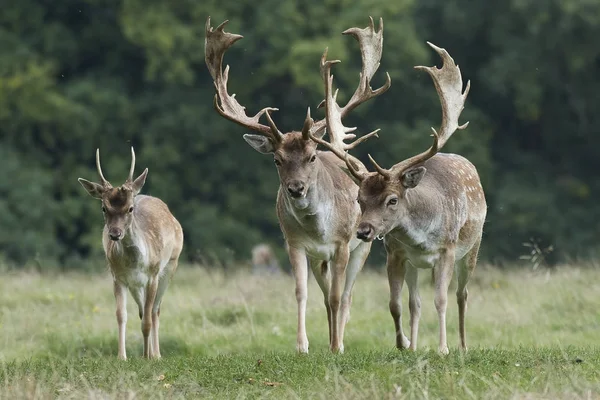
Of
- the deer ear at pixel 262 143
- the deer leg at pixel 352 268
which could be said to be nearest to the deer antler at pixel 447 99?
the deer ear at pixel 262 143

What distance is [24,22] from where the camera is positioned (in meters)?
32.9

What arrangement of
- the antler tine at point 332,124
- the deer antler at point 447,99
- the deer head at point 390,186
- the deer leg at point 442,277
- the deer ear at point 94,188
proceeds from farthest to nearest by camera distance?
the deer ear at point 94,188
the antler tine at point 332,124
the deer leg at point 442,277
the deer antler at point 447,99
the deer head at point 390,186

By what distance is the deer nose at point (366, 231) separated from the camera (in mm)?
9789

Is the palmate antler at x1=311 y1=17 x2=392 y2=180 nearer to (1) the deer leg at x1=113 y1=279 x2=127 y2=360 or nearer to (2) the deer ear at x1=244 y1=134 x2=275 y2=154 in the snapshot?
(2) the deer ear at x1=244 y1=134 x2=275 y2=154

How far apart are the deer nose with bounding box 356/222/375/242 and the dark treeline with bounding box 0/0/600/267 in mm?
19837

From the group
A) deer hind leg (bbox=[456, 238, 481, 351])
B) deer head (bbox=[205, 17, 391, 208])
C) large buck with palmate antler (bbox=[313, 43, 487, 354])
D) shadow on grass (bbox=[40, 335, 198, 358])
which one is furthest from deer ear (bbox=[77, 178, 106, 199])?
deer hind leg (bbox=[456, 238, 481, 351])

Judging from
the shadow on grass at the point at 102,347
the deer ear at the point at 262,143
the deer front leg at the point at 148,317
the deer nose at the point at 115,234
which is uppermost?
the deer ear at the point at 262,143

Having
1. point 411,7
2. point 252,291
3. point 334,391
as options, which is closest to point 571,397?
point 334,391

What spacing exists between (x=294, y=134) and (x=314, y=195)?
0.51 metres

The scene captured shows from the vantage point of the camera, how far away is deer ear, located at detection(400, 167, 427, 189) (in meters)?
10.1

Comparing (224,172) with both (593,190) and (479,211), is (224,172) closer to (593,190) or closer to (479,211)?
(593,190)

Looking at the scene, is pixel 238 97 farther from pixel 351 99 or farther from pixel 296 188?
pixel 296 188

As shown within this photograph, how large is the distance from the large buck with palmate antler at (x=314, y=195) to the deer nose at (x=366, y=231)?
961 mm

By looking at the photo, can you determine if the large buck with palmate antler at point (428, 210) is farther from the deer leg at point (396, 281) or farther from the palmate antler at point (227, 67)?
the palmate antler at point (227, 67)
